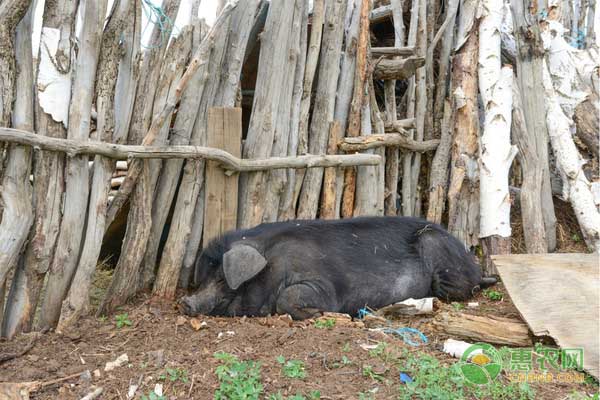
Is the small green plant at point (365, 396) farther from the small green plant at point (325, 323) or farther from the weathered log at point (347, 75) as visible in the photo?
the weathered log at point (347, 75)

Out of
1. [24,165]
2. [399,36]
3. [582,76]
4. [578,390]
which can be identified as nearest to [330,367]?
[578,390]

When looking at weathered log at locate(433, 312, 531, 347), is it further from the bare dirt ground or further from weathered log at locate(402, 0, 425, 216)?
weathered log at locate(402, 0, 425, 216)

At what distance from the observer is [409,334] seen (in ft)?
14.1

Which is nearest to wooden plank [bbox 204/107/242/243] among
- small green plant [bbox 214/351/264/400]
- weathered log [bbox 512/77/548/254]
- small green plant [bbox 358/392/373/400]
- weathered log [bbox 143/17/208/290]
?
weathered log [bbox 143/17/208/290]

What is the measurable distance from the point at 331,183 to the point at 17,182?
2807 mm

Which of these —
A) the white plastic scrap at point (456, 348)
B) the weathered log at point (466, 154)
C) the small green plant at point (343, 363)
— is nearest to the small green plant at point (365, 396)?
the small green plant at point (343, 363)

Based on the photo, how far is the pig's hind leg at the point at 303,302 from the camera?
4.82 m

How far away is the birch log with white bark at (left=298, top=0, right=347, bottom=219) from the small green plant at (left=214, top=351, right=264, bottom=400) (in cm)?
252

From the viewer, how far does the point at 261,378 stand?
3385mm

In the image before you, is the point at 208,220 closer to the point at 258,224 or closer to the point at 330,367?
the point at 258,224

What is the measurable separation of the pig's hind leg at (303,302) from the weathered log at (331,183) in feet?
4.02

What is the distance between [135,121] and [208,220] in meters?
1.02

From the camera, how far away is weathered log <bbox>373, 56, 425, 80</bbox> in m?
6.70

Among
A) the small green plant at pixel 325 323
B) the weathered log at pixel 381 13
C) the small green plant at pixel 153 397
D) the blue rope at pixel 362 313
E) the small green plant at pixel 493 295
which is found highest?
the weathered log at pixel 381 13
